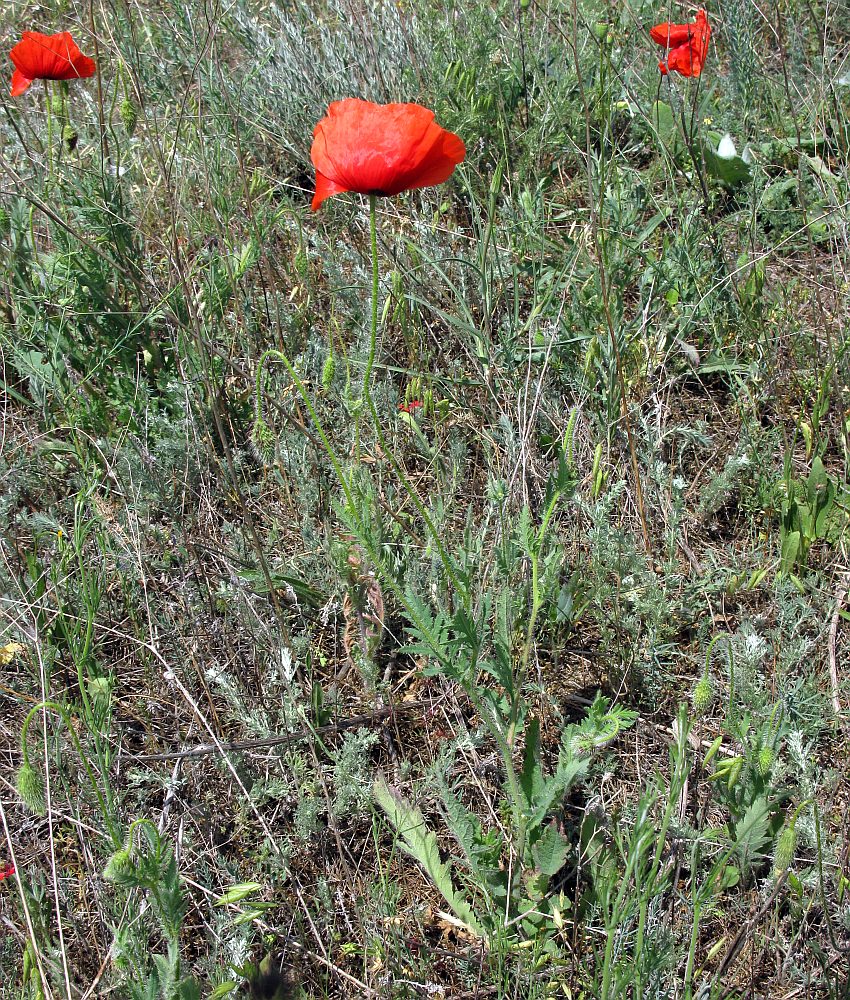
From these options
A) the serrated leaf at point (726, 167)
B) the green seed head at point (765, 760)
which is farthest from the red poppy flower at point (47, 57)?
the green seed head at point (765, 760)

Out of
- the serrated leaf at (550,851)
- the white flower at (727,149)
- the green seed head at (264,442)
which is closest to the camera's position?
the serrated leaf at (550,851)

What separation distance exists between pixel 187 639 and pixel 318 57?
2.35 meters

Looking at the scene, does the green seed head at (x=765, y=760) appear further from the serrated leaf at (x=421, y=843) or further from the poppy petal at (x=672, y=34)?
the poppy petal at (x=672, y=34)

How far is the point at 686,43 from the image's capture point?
9.16ft

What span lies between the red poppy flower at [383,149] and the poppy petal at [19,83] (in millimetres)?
1638

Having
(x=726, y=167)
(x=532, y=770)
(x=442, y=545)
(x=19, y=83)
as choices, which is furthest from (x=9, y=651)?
(x=726, y=167)

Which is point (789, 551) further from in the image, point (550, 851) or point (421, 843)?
point (421, 843)

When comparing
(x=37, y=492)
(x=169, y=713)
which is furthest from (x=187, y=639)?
(x=37, y=492)

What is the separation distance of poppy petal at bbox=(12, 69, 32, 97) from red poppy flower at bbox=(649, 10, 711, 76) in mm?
1869

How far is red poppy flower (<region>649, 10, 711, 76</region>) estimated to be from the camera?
2.65 metres

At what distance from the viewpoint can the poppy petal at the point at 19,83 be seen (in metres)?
2.71

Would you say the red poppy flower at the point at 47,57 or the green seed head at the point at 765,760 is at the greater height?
the red poppy flower at the point at 47,57

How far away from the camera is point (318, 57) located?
3.40 meters

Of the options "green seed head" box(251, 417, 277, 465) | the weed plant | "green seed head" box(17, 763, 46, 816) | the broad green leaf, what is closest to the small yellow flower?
the weed plant
